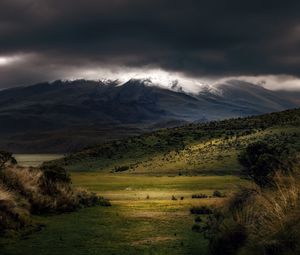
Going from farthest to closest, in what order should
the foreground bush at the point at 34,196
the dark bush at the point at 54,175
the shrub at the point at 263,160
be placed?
the dark bush at the point at 54,175 < the shrub at the point at 263,160 < the foreground bush at the point at 34,196

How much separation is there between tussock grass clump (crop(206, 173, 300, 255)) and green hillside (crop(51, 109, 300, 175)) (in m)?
56.0

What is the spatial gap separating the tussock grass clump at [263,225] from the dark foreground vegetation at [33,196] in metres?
8.79

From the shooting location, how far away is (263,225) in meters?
13.4

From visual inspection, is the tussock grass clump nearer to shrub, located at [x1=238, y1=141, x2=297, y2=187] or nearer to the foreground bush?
shrub, located at [x1=238, y1=141, x2=297, y2=187]

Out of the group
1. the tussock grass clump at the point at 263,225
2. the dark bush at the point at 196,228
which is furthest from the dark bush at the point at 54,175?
the tussock grass clump at the point at 263,225

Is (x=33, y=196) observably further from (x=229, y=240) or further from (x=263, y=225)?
(x=263, y=225)

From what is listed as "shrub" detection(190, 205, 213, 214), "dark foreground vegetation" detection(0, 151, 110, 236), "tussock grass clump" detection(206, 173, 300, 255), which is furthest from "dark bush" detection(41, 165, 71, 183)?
"tussock grass clump" detection(206, 173, 300, 255)

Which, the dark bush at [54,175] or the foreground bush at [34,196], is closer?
the foreground bush at [34,196]

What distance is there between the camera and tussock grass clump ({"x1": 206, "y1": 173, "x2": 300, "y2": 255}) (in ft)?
39.9

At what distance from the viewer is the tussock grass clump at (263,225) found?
12148 millimetres

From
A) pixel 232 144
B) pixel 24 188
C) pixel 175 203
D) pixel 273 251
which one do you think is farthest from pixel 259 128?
pixel 273 251

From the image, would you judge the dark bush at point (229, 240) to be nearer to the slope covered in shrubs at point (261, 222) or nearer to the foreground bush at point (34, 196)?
the slope covered in shrubs at point (261, 222)

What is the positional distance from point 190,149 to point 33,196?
6629 centimetres

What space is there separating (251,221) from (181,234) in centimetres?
559
